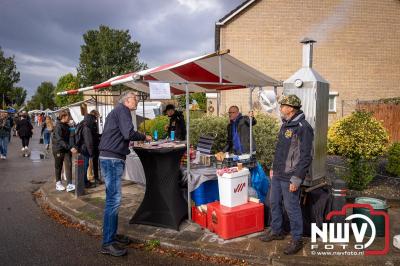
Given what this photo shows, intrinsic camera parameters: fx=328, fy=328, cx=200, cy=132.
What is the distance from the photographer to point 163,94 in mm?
4805

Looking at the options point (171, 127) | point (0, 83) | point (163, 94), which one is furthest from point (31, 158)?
point (0, 83)

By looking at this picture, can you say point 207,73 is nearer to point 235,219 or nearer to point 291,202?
point 235,219

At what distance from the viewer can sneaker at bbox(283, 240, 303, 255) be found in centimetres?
415

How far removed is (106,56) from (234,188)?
4257 cm

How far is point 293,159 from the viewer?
13.5 ft

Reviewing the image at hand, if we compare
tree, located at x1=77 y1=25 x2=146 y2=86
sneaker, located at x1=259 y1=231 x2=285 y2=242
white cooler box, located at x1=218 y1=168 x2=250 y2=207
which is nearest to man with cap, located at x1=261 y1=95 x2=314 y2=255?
sneaker, located at x1=259 y1=231 x2=285 y2=242

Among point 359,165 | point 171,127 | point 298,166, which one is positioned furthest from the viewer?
point 171,127

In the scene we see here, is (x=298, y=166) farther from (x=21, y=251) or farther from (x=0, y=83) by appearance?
(x=0, y=83)

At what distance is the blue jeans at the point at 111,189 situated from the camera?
4.27m

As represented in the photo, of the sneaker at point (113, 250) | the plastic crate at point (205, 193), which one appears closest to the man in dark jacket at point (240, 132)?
the plastic crate at point (205, 193)

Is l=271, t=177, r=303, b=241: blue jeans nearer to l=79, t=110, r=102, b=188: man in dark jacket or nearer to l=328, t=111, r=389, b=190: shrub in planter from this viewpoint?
l=328, t=111, r=389, b=190: shrub in planter

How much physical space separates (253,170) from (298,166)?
1588 millimetres

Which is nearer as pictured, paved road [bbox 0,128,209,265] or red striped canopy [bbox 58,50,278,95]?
paved road [bbox 0,128,209,265]

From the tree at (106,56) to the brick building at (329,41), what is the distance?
29.5m
